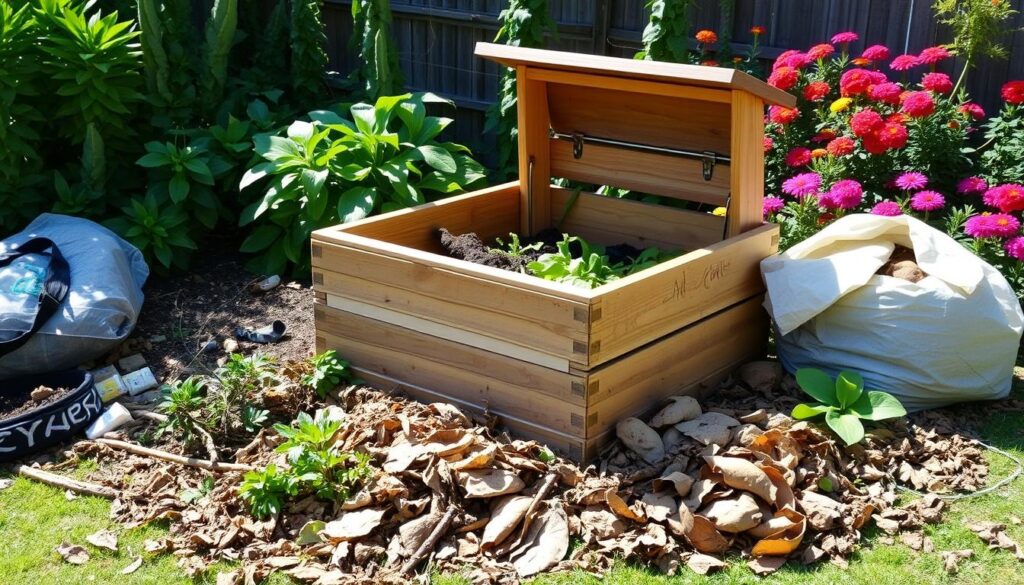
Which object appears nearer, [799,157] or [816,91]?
[799,157]

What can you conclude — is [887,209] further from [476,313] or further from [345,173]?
[345,173]

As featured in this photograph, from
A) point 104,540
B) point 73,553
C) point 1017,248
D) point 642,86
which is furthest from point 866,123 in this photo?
point 73,553

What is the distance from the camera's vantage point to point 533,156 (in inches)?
204

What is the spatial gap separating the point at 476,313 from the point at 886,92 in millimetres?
2571

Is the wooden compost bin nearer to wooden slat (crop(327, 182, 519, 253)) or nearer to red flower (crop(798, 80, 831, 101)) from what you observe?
wooden slat (crop(327, 182, 519, 253))

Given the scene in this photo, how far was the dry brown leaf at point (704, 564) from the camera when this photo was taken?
3.34 m

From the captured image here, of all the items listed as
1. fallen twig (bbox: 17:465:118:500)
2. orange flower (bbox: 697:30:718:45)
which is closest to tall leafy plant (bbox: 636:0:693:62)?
orange flower (bbox: 697:30:718:45)

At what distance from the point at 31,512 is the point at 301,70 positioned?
4148 millimetres

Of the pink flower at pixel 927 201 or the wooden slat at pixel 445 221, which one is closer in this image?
the wooden slat at pixel 445 221

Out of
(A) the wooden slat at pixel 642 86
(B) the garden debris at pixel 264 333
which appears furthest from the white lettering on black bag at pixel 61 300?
(A) the wooden slat at pixel 642 86

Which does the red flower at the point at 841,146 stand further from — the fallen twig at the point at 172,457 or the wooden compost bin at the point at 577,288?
the fallen twig at the point at 172,457

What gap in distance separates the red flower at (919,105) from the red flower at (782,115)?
1.80ft

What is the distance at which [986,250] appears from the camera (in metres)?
4.95

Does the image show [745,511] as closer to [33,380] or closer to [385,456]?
[385,456]
